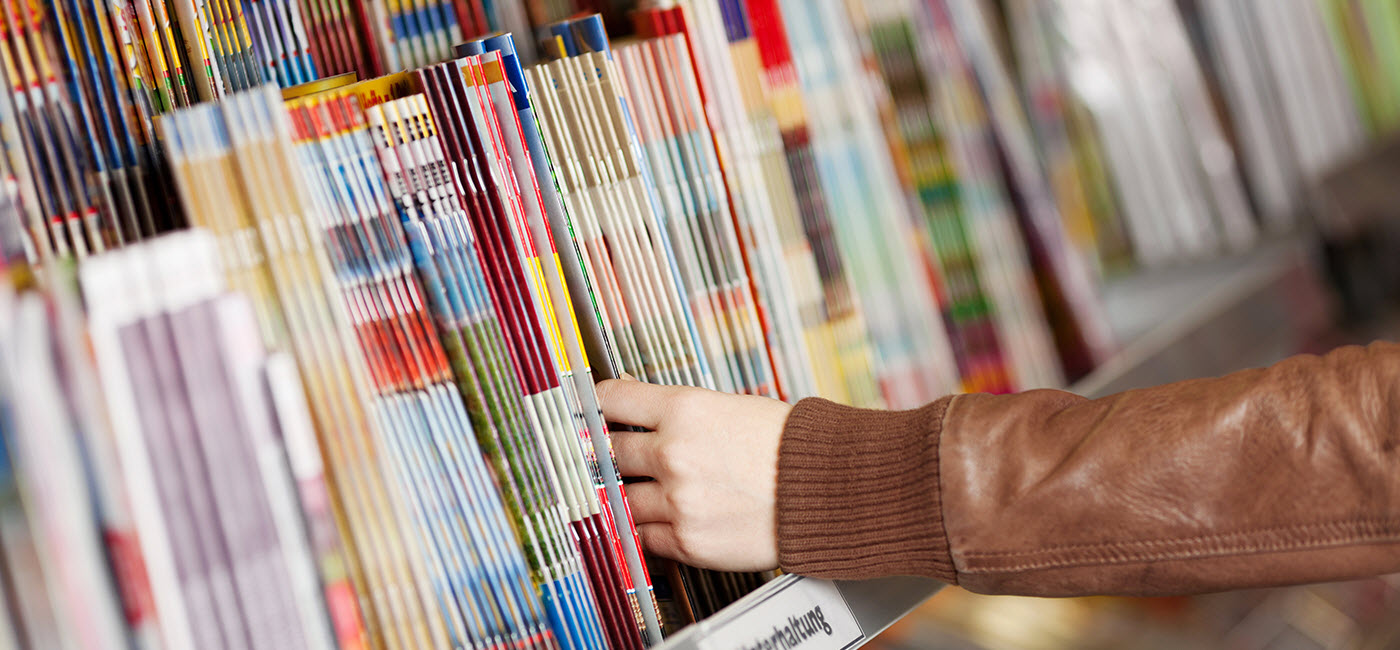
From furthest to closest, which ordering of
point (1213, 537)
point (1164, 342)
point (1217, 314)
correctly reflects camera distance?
point (1217, 314)
point (1164, 342)
point (1213, 537)

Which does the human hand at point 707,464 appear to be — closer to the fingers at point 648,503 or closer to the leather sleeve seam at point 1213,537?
the fingers at point 648,503

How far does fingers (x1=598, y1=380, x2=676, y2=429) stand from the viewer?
735 mm

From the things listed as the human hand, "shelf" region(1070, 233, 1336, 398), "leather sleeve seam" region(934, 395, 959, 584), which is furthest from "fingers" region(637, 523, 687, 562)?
"shelf" region(1070, 233, 1336, 398)

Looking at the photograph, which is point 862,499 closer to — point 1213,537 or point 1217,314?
point 1213,537

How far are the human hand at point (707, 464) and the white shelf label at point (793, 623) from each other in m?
0.04

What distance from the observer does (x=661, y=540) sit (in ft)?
2.50

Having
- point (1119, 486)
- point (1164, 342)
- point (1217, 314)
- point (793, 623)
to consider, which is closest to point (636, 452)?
point (793, 623)

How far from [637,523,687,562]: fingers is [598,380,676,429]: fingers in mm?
95

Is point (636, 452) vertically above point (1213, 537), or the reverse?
point (636, 452)

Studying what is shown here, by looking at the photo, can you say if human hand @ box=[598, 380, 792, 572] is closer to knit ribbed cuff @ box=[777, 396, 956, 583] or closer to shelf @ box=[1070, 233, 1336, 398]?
knit ribbed cuff @ box=[777, 396, 956, 583]

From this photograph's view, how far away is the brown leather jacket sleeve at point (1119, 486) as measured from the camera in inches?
26.5

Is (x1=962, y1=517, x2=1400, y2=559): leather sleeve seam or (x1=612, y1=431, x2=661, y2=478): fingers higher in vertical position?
(x1=612, y1=431, x2=661, y2=478): fingers

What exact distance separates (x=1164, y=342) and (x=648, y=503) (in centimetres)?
90

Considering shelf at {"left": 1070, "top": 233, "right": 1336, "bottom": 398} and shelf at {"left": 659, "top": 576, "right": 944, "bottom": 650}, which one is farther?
shelf at {"left": 1070, "top": 233, "right": 1336, "bottom": 398}
